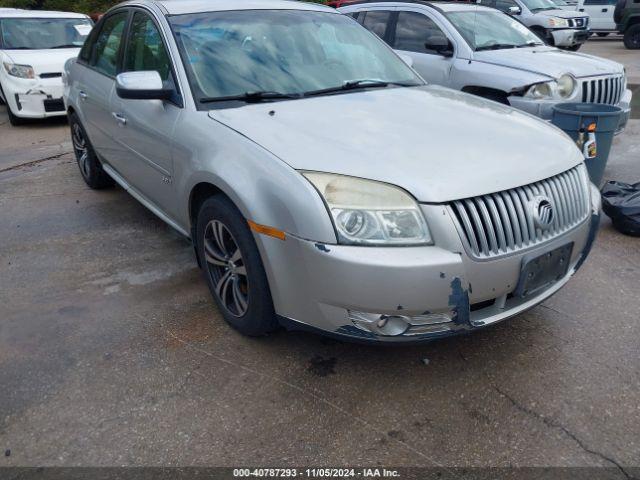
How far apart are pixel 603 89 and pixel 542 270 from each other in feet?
13.5

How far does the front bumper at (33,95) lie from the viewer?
844cm

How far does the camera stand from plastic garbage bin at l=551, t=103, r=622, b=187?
477cm

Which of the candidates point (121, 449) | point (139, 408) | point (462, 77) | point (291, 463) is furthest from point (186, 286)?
point (462, 77)

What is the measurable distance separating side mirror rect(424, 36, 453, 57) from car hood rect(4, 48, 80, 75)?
18.3ft

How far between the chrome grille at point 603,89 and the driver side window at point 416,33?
1.60m

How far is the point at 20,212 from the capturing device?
5164mm

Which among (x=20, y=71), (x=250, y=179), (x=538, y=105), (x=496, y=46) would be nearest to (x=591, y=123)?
(x=538, y=105)

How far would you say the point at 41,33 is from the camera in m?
9.37

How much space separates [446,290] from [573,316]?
1323 mm

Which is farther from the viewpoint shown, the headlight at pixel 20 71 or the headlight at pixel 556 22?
the headlight at pixel 556 22

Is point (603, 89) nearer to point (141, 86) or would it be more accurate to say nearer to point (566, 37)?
point (141, 86)

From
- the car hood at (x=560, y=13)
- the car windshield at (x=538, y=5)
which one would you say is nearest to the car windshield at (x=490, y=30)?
the car hood at (x=560, y=13)

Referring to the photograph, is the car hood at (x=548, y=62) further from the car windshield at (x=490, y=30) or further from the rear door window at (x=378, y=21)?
the rear door window at (x=378, y=21)

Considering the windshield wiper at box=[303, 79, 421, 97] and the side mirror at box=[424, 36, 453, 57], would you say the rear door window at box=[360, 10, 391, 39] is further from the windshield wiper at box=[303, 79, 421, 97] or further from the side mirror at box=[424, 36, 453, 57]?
the windshield wiper at box=[303, 79, 421, 97]
